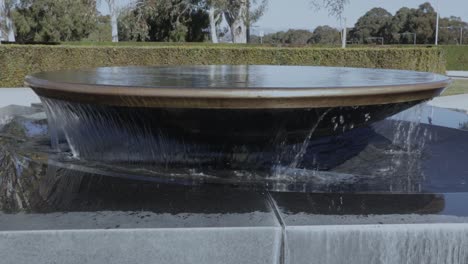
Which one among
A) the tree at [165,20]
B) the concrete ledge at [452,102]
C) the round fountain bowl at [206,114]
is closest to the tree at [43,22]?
the tree at [165,20]

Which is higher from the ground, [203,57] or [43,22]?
[43,22]

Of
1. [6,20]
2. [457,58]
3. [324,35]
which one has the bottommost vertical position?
[457,58]

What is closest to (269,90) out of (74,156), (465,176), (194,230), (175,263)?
(194,230)

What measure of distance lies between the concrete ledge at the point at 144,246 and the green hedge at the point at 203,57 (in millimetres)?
12662

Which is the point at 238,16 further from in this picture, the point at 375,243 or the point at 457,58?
the point at 375,243

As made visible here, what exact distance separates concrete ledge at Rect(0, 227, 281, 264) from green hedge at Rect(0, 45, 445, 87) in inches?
499

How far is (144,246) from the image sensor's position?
1986 millimetres

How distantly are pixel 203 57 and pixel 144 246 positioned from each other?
12913mm

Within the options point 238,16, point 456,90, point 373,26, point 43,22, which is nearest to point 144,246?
point 456,90

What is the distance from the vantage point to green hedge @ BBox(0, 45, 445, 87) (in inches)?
539

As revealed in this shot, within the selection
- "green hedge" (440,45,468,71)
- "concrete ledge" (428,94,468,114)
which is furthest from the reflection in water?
"green hedge" (440,45,468,71)

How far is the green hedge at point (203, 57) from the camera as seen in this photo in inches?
Answer: 539

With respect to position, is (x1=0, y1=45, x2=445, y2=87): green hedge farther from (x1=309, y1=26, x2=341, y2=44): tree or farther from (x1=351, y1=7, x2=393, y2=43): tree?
(x1=351, y1=7, x2=393, y2=43): tree

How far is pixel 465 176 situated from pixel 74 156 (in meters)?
2.54
